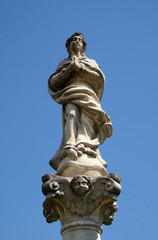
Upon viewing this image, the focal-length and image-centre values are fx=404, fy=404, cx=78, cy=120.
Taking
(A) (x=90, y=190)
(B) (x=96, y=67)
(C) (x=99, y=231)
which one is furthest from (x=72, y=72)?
(C) (x=99, y=231)

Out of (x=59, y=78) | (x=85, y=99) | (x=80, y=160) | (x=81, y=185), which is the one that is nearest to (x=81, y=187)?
(x=81, y=185)

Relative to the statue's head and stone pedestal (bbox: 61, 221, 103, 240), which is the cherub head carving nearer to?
stone pedestal (bbox: 61, 221, 103, 240)

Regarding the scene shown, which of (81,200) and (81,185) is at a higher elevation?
(81,185)

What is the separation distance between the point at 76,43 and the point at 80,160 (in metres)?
3.89

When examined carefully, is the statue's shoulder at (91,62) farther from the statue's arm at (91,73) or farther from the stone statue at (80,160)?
the statue's arm at (91,73)

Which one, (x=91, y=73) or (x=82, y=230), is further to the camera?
(x=91, y=73)

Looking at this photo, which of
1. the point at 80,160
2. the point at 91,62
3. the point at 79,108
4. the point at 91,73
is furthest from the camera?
the point at 91,62

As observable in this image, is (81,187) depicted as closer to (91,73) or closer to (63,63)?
(91,73)

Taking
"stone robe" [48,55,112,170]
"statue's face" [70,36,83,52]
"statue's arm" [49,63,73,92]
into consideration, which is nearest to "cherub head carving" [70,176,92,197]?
"stone robe" [48,55,112,170]

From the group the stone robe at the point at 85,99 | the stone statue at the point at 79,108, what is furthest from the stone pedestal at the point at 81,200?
the stone robe at the point at 85,99

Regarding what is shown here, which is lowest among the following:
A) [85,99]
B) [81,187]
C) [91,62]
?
[81,187]

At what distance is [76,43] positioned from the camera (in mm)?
10766

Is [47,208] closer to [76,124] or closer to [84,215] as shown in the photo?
[84,215]

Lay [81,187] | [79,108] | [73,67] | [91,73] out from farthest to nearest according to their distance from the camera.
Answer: [91,73] → [73,67] → [79,108] → [81,187]
